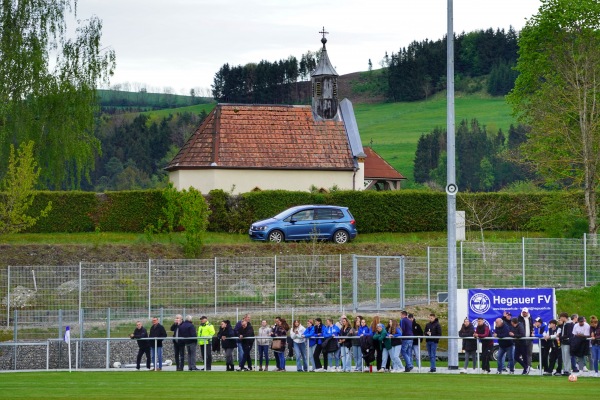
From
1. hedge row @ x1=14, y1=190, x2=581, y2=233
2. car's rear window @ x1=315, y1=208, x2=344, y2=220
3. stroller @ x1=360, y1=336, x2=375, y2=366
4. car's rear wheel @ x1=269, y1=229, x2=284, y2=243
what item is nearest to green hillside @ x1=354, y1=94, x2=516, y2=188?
hedge row @ x1=14, y1=190, x2=581, y2=233

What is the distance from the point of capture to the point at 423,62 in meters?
171

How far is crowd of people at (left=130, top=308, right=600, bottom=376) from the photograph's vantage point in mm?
30016

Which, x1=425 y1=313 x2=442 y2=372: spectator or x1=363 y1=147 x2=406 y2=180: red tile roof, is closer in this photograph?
x1=425 y1=313 x2=442 y2=372: spectator

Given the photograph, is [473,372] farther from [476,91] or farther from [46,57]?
[476,91]

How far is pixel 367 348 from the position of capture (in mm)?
31266

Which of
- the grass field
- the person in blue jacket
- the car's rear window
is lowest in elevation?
the grass field

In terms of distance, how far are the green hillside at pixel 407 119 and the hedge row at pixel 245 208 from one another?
3138 inches

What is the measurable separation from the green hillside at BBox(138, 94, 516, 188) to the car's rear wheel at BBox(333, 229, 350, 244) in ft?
284

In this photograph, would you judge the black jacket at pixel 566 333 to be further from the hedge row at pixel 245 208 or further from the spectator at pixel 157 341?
the hedge row at pixel 245 208

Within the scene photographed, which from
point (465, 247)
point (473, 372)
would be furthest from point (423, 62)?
point (473, 372)

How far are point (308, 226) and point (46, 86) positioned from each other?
1548 centimetres

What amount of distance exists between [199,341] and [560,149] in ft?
79.6

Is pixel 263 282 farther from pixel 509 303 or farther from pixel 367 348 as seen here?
pixel 367 348

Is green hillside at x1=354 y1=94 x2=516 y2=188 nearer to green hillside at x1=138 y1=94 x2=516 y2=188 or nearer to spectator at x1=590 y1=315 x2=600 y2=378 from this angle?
green hillside at x1=138 y1=94 x2=516 y2=188
